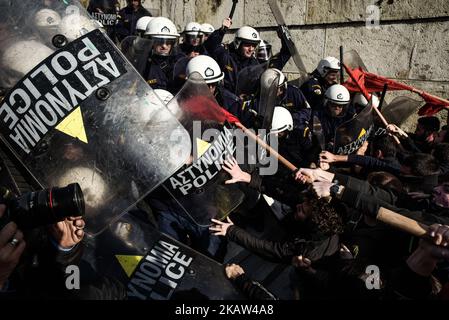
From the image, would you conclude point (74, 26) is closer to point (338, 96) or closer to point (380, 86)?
point (338, 96)

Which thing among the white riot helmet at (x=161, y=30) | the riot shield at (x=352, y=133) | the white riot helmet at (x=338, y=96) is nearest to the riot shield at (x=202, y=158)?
the riot shield at (x=352, y=133)

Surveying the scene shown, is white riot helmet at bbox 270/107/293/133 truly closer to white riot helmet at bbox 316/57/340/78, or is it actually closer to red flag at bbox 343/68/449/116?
red flag at bbox 343/68/449/116

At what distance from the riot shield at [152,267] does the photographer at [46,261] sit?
0.13m

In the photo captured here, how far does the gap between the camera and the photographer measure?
0.73 ft

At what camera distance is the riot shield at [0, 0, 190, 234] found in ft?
5.91

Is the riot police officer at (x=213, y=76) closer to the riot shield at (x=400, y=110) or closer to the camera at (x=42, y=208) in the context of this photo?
the camera at (x=42, y=208)

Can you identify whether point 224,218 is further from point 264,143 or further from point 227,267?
point 264,143

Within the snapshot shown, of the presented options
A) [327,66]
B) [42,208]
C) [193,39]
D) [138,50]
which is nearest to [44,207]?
[42,208]

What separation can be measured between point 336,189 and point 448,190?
74 cm

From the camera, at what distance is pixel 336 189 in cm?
226

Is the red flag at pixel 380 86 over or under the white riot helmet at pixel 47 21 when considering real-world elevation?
under

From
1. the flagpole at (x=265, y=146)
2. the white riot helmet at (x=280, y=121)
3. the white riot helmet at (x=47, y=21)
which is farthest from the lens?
the white riot helmet at (x=280, y=121)

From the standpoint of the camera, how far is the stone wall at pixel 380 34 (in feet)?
20.1
